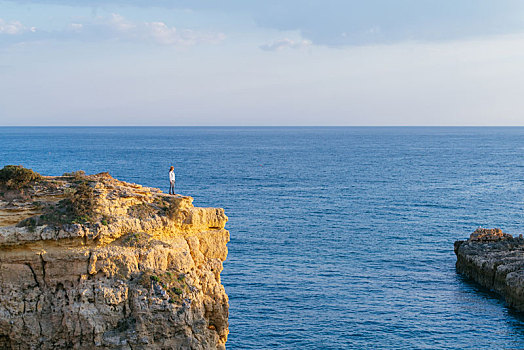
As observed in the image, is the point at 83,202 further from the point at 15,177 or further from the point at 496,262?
the point at 496,262

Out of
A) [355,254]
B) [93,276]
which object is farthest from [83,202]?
[355,254]

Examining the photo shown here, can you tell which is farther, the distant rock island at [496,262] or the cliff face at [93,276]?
the distant rock island at [496,262]

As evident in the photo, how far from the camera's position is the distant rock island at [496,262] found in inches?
1927

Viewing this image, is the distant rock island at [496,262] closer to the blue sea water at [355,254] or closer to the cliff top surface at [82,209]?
the blue sea water at [355,254]

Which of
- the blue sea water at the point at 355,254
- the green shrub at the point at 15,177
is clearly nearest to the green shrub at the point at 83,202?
the green shrub at the point at 15,177

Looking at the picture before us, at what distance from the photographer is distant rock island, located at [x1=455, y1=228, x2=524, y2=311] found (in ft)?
161

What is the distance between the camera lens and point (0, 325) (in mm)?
24844

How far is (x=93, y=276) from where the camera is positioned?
2527 centimetres

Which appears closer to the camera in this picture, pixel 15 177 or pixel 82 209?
pixel 82 209

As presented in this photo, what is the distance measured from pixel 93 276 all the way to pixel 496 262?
41155mm

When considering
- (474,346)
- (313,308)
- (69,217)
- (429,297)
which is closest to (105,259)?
(69,217)

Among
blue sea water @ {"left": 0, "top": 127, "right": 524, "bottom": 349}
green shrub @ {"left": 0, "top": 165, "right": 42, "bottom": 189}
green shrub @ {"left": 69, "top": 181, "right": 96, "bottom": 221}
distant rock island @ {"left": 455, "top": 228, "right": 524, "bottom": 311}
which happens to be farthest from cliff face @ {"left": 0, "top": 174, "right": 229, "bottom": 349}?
distant rock island @ {"left": 455, "top": 228, "right": 524, "bottom": 311}

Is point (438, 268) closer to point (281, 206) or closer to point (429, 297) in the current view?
point (429, 297)

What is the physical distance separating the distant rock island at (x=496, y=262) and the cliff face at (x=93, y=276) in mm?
31404
